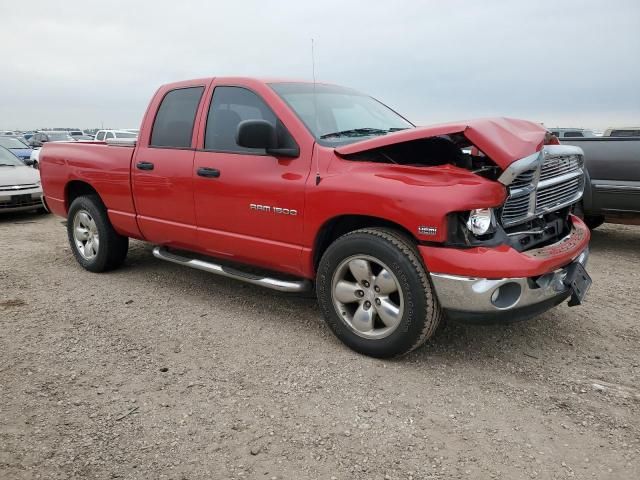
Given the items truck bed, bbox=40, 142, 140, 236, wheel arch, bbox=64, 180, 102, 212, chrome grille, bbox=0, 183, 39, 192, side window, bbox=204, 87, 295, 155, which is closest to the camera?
side window, bbox=204, 87, 295, 155

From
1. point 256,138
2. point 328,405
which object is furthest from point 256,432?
point 256,138

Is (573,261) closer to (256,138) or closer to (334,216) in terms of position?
(334,216)

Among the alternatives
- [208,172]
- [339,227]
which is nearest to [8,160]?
[208,172]

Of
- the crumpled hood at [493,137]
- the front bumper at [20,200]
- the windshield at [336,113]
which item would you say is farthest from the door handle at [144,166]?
the front bumper at [20,200]

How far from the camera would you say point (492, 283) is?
9.39 feet

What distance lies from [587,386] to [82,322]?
3.55 meters

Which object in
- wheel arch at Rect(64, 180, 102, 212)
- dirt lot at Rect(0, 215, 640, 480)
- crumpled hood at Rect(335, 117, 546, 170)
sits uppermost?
crumpled hood at Rect(335, 117, 546, 170)

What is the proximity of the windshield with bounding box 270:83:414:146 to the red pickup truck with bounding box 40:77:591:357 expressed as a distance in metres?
0.02

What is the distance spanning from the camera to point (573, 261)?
3.39 m

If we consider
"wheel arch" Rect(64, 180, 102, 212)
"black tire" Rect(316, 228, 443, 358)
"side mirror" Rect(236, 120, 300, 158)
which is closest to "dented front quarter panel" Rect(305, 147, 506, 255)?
"black tire" Rect(316, 228, 443, 358)

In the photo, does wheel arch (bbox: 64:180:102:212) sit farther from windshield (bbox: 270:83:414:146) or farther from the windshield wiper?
the windshield wiper

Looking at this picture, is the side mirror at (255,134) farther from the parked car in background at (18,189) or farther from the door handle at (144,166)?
the parked car in background at (18,189)

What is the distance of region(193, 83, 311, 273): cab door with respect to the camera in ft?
11.8

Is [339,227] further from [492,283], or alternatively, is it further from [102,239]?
[102,239]
